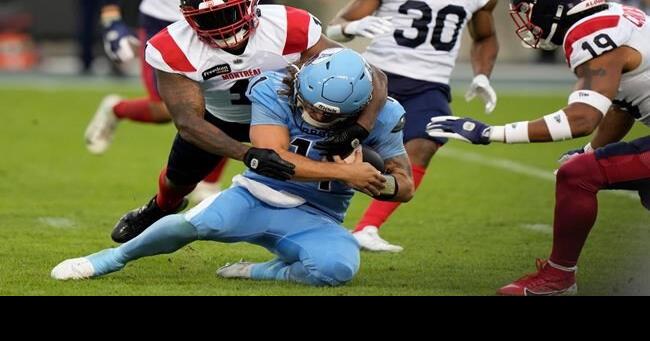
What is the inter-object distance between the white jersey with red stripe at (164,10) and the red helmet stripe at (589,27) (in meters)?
3.15

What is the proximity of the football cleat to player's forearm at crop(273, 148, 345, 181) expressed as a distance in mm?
875

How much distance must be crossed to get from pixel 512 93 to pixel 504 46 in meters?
5.29

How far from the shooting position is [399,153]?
5449mm

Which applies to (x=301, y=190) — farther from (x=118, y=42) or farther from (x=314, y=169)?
(x=118, y=42)

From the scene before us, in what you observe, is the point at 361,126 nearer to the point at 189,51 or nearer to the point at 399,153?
the point at 399,153

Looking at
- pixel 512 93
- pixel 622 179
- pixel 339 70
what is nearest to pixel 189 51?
pixel 339 70

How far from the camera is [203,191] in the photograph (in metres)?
8.12

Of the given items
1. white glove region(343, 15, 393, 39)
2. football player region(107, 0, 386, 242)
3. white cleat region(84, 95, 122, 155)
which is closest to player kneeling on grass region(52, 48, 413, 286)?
football player region(107, 0, 386, 242)

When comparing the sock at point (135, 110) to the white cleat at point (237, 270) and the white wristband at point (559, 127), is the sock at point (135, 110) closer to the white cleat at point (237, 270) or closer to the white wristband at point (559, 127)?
the white cleat at point (237, 270)

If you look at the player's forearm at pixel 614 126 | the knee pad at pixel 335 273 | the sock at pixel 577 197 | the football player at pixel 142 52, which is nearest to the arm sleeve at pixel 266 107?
the knee pad at pixel 335 273

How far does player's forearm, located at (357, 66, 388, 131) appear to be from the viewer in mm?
5227

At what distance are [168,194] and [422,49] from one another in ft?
5.44

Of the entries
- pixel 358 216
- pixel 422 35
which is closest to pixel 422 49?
pixel 422 35

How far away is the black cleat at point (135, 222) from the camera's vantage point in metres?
6.42
